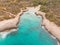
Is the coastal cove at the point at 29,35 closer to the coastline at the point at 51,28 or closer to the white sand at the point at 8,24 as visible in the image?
the coastline at the point at 51,28

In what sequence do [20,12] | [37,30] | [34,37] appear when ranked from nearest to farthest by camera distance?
[34,37] < [37,30] < [20,12]

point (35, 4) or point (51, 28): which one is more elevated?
point (35, 4)

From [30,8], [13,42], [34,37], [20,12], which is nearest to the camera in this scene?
[13,42]

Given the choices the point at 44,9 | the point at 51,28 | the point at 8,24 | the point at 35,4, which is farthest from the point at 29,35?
the point at 35,4

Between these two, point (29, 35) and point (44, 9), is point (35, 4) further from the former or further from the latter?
point (29, 35)

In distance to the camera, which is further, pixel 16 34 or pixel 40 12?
pixel 40 12

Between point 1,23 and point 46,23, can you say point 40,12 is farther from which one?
point 1,23

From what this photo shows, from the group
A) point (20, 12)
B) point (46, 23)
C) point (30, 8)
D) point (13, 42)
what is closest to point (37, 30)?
point (46, 23)

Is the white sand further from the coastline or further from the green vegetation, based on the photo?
the coastline
